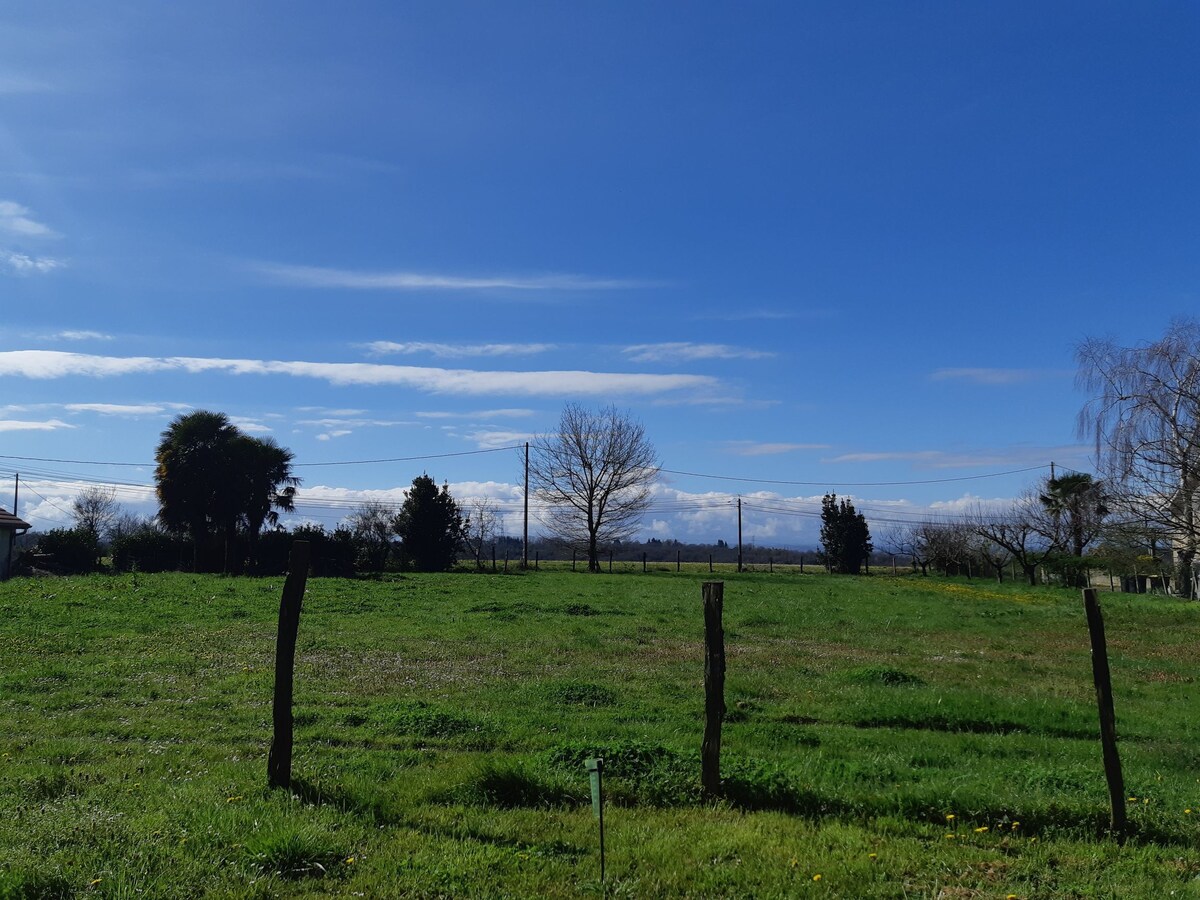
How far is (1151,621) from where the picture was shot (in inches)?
1203

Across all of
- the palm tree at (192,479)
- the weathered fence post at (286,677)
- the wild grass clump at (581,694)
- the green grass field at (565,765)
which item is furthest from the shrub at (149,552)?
the weathered fence post at (286,677)

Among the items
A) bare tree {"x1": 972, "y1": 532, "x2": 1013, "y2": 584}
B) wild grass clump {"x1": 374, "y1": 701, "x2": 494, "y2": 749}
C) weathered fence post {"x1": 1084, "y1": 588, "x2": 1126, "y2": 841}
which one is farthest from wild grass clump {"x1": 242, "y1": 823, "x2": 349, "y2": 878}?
bare tree {"x1": 972, "y1": 532, "x2": 1013, "y2": 584}

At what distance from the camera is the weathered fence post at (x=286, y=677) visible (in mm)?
7840

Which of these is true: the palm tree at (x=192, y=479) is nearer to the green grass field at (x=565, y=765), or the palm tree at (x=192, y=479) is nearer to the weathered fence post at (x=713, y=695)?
the green grass field at (x=565, y=765)

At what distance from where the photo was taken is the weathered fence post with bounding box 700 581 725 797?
8.06m

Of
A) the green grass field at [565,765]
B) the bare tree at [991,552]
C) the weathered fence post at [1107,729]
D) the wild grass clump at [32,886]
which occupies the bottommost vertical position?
the green grass field at [565,765]

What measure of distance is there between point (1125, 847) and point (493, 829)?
5075mm

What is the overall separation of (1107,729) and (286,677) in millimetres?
7183

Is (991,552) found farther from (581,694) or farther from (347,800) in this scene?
(347,800)

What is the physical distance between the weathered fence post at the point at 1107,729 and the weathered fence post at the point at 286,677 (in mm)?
6928

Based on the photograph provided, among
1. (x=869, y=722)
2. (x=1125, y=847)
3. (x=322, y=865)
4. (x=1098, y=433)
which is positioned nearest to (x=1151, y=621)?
(x=1098, y=433)

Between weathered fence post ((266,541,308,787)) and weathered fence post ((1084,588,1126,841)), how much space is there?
6.93 metres

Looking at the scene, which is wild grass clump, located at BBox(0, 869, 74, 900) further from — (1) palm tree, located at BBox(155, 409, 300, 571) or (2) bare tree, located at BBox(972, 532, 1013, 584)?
(2) bare tree, located at BBox(972, 532, 1013, 584)

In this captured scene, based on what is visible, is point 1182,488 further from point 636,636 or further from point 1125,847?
point 1125,847
